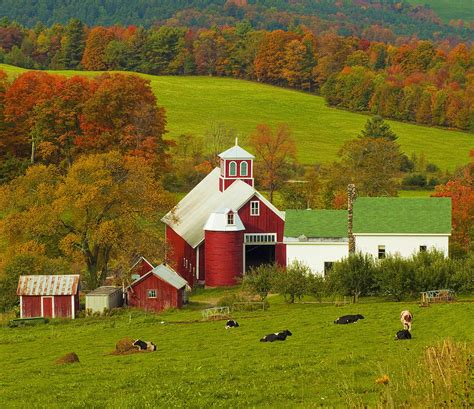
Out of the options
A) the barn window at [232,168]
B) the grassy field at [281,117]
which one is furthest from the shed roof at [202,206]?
the grassy field at [281,117]

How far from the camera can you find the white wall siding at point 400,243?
2096 inches

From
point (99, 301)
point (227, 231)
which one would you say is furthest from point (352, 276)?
point (227, 231)

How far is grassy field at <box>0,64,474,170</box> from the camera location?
10944cm

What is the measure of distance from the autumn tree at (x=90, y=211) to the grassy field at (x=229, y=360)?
7.78 m

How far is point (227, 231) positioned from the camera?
55969mm

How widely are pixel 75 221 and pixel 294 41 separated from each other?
98.3 metres

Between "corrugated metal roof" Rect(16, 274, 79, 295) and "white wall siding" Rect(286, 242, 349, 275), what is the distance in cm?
1135

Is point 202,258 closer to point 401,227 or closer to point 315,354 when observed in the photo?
point 401,227

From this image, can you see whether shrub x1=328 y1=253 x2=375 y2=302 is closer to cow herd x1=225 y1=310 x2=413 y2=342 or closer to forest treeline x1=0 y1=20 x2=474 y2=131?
cow herd x1=225 y1=310 x2=413 y2=342

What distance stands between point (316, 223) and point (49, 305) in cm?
1450

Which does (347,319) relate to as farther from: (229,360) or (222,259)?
(222,259)

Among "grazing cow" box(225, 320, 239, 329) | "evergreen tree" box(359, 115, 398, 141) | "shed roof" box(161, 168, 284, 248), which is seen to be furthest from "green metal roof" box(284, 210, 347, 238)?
"evergreen tree" box(359, 115, 398, 141)

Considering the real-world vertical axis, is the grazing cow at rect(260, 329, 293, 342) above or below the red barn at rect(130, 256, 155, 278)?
below

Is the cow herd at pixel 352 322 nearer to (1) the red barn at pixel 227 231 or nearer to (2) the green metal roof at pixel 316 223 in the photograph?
(2) the green metal roof at pixel 316 223
